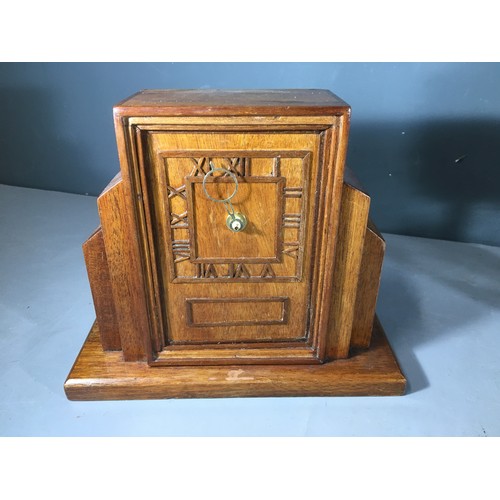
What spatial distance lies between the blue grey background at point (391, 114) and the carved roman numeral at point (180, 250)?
106 cm

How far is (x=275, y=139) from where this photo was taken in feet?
2.77

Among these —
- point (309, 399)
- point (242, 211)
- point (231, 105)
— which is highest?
point (231, 105)

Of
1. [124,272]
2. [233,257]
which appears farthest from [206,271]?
[124,272]

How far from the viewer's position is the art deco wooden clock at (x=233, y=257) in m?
0.84

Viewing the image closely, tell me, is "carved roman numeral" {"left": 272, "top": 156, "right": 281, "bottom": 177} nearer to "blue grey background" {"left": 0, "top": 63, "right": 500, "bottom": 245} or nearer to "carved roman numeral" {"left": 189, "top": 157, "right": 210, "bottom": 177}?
"carved roman numeral" {"left": 189, "top": 157, "right": 210, "bottom": 177}

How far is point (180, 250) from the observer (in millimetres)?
948

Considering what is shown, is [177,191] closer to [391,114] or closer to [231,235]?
[231,235]

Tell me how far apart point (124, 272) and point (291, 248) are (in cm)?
37

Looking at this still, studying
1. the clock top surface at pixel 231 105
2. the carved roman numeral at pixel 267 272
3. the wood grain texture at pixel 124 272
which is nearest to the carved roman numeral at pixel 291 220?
the carved roman numeral at pixel 267 272

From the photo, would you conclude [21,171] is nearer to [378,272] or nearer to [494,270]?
[378,272]

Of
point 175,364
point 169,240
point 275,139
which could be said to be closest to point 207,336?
point 175,364

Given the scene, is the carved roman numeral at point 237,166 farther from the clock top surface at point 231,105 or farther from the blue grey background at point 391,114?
the blue grey background at point 391,114

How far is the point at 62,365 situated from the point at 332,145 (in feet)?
2.79

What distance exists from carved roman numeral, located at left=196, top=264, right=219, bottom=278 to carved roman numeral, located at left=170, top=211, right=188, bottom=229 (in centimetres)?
10
